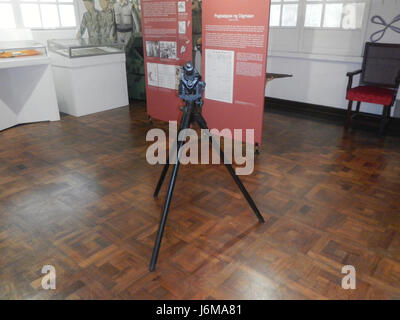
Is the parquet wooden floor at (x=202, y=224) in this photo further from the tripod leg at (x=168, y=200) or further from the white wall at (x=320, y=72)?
the white wall at (x=320, y=72)

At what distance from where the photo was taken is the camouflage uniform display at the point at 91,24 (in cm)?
680

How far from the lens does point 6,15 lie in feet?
20.0

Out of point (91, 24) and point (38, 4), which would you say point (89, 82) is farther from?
point (38, 4)

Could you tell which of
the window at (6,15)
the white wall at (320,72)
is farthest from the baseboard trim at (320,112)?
the window at (6,15)

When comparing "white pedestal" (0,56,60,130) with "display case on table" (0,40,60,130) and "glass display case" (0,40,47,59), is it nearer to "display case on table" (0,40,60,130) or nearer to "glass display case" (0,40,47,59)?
"display case on table" (0,40,60,130)

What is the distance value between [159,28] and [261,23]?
1651mm

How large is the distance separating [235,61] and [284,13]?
95.3 inches

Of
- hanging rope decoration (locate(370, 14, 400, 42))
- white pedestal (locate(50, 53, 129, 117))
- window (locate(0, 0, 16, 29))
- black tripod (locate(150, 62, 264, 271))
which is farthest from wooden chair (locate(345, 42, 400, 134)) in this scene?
window (locate(0, 0, 16, 29))

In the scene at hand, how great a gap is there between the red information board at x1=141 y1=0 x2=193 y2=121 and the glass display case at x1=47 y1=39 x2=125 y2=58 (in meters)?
1.16

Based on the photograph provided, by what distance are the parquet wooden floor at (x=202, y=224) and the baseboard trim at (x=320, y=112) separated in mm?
779

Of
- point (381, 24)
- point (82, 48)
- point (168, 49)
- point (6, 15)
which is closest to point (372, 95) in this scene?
point (381, 24)

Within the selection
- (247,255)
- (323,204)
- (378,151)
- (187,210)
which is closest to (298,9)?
(378,151)
